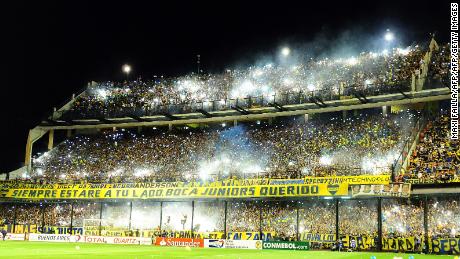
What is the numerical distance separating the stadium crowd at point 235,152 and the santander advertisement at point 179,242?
5314 mm

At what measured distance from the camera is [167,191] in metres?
44.3

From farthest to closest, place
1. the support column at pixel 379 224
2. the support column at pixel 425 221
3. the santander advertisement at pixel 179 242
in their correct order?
the santander advertisement at pixel 179 242 < the support column at pixel 379 224 < the support column at pixel 425 221

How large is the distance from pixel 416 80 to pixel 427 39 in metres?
7.29

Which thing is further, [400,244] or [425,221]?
[400,244]

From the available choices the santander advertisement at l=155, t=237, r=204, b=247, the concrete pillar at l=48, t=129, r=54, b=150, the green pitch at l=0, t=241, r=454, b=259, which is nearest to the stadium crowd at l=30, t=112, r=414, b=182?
the concrete pillar at l=48, t=129, r=54, b=150

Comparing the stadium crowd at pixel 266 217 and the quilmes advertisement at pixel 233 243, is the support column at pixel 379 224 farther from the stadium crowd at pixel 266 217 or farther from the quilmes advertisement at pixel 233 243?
the quilmes advertisement at pixel 233 243

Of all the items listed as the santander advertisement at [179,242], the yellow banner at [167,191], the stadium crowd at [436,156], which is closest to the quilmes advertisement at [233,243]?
the santander advertisement at [179,242]

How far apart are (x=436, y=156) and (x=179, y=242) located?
20700mm

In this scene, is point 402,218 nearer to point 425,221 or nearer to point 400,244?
point 400,244

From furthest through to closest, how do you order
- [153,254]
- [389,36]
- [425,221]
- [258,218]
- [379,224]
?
1. [389,36]
2. [258,218]
3. [379,224]
4. [425,221]
5. [153,254]

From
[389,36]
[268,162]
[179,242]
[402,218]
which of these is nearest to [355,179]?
[402,218]

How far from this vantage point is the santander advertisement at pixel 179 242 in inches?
1587

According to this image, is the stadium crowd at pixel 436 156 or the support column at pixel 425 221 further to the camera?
the stadium crowd at pixel 436 156

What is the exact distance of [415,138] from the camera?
4172cm
